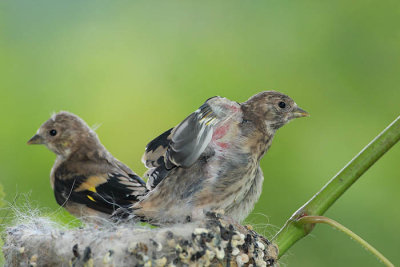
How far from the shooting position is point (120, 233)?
74.7 inches

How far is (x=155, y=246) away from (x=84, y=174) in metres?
0.84

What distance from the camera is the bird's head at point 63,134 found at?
2.72 metres

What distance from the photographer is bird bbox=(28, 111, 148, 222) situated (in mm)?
2463

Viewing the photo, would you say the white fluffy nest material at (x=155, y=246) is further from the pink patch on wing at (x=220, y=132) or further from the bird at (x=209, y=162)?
the pink patch on wing at (x=220, y=132)

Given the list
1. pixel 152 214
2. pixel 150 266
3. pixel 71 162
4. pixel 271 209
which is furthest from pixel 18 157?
pixel 150 266

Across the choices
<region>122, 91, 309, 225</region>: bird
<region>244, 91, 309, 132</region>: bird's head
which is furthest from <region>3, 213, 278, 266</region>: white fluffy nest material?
<region>244, 91, 309, 132</region>: bird's head

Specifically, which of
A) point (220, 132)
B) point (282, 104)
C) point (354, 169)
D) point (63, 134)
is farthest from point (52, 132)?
point (354, 169)

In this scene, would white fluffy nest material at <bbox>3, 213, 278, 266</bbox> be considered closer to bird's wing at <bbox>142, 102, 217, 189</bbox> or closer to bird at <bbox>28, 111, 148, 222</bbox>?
bird's wing at <bbox>142, 102, 217, 189</bbox>

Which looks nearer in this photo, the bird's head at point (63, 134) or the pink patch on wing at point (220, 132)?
the pink patch on wing at point (220, 132)

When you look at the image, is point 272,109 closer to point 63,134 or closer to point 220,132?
point 220,132

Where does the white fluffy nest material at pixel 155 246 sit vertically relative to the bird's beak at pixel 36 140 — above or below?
below

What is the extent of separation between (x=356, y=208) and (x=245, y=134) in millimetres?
1462

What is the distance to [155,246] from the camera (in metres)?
1.85

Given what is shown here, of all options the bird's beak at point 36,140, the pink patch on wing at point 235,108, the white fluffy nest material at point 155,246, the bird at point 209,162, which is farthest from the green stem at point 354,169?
the bird's beak at point 36,140
